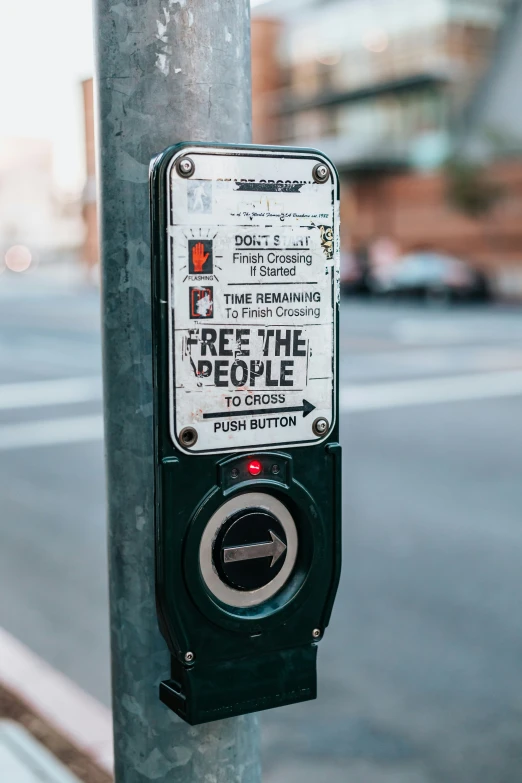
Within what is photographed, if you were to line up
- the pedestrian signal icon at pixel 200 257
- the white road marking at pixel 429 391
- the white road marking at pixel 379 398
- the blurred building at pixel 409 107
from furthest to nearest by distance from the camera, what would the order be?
the blurred building at pixel 409 107
the white road marking at pixel 429 391
the white road marking at pixel 379 398
the pedestrian signal icon at pixel 200 257

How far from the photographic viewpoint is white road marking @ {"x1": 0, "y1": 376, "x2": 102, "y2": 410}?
12.4m

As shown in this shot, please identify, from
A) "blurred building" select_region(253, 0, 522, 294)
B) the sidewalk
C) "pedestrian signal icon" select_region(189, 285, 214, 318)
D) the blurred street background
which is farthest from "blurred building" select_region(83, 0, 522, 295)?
"pedestrian signal icon" select_region(189, 285, 214, 318)

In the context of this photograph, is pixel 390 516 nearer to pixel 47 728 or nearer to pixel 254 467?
pixel 47 728

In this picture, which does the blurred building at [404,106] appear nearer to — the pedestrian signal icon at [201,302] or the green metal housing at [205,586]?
the green metal housing at [205,586]

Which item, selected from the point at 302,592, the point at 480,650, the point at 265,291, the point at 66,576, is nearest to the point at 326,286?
the point at 265,291

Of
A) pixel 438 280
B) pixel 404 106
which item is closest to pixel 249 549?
pixel 438 280

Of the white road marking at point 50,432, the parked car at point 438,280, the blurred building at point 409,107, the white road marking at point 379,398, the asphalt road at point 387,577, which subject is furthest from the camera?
the blurred building at point 409,107

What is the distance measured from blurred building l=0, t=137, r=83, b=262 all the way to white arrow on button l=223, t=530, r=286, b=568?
10201 cm

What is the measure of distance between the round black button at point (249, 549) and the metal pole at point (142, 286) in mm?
159

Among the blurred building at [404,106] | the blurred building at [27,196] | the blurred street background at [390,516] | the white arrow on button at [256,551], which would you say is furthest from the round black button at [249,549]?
the blurred building at [27,196]

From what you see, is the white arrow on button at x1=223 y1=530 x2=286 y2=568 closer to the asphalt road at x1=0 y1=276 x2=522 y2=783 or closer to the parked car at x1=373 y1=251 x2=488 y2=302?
the asphalt road at x1=0 y1=276 x2=522 y2=783

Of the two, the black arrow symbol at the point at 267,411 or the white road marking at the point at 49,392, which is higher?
the black arrow symbol at the point at 267,411

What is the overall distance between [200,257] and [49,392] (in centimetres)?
A: 1186

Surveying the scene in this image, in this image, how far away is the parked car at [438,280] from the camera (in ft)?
95.3
